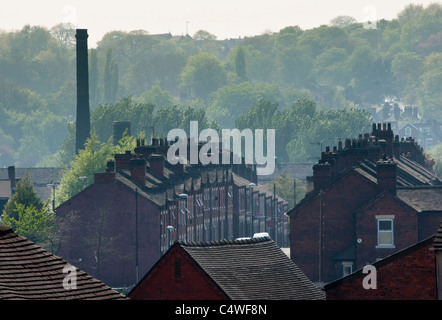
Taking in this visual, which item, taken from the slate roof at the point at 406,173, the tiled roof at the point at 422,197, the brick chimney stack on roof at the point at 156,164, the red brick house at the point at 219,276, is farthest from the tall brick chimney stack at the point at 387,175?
the red brick house at the point at 219,276

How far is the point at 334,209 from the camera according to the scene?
7719 cm

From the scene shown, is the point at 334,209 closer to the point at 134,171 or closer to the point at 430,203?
the point at 430,203

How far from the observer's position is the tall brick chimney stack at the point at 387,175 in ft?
247

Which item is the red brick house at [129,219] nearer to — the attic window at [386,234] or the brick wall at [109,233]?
the brick wall at [109,233]

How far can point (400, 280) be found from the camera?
3444cm

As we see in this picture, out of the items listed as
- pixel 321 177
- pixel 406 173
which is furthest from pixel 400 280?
pixel 406 173

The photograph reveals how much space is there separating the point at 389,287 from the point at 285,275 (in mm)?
4984

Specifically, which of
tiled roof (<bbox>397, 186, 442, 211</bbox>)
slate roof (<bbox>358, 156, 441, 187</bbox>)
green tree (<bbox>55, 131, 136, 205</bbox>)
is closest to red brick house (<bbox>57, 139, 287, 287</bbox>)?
slate roof (<bbox>358, 156, 441, 187</bbox>)

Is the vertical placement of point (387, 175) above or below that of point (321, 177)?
below

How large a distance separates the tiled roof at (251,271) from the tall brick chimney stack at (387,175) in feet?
117

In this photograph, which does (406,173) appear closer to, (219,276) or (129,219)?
(129,219)

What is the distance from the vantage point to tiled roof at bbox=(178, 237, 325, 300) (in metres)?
37.0

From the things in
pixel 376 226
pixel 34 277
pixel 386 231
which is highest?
pixel 376 226

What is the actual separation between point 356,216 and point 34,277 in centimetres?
5085
